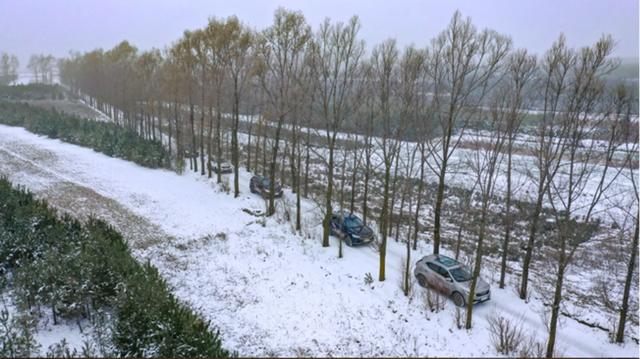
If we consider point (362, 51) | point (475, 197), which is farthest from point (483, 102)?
point (475, 197)

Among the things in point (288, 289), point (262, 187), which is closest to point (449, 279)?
point (288, 289)

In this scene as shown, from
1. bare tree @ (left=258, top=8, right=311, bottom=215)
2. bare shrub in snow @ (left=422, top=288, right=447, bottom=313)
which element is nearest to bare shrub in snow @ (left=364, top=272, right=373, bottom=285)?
bare shrub in snow @ (left=422, top=288, right=447, bottom=313)

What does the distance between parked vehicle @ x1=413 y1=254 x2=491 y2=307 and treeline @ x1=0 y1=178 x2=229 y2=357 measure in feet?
29.6

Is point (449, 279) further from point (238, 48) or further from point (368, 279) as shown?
point (238, 48)

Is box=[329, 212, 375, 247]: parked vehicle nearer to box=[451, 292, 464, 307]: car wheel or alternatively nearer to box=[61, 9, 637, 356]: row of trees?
box=[61, 9, 637, 356]: row of trees

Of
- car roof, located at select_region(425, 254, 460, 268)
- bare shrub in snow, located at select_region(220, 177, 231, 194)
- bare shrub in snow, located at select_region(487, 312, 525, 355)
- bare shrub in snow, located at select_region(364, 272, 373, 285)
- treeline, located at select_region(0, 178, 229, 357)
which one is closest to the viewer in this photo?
treeline, located at select_region(0, 178, 229, 357)

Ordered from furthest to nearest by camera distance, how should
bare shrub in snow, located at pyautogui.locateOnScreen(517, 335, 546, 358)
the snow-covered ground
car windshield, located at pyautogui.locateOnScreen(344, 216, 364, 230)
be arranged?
car windshield, located at pyautogui.locateOnScreen(344, 216, 364, 230)
the snow-covered ground
bare shrub in snow, located at pyautogui.locateOnScreen(517, 335, 546, 358)

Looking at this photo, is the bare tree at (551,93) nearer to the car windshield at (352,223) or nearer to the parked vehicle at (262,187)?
the car windshield at (352,223)

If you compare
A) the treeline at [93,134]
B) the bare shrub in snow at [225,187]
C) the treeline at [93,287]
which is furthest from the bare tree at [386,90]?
the treeline at [93,134]

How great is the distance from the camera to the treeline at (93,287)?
10.0m

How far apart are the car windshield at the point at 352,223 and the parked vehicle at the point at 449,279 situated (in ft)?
15.1

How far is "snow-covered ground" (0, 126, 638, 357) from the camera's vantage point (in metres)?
12.8

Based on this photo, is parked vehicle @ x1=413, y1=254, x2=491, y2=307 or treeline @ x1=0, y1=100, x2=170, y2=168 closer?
parked vehicle @ x1=413, y1=254, x2=491, y2=307

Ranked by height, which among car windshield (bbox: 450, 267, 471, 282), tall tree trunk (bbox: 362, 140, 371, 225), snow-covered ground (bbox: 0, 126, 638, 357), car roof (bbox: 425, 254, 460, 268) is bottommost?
snow-covered ground (bbox: 0, 126, 638, 357)
